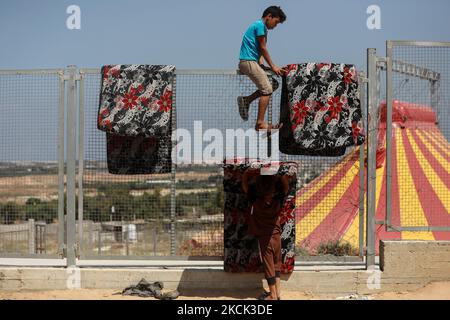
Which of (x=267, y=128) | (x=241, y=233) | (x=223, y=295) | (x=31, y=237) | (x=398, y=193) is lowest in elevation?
(x=223, y=295)

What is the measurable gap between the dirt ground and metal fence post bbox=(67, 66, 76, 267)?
52cm

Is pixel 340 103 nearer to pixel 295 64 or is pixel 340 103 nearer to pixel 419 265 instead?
pixel 295 64

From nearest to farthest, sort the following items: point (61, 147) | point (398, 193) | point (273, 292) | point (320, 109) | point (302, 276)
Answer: point (273, 292) < point (320, 109) < point (302, 276) < point (61, 147) < point (398, 193)

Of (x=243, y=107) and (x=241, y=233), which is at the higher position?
(x=243, y=107)

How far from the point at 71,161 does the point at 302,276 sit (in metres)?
3.12

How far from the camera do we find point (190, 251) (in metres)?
8.29

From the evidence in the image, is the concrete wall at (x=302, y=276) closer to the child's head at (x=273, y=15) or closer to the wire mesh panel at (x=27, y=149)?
the wire mesh panel at (x=27, y=149)

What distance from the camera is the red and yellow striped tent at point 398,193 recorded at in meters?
8.96

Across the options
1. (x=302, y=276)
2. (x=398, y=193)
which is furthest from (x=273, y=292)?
(x=398, y=193)

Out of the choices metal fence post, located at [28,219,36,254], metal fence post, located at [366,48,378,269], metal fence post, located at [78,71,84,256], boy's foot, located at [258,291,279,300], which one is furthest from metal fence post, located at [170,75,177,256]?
metal fence post, located at [366,48,378,269]

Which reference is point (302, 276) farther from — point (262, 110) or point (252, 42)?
point (252, 42)

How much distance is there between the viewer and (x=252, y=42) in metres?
7.66

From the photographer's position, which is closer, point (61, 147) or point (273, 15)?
point (273, 15)

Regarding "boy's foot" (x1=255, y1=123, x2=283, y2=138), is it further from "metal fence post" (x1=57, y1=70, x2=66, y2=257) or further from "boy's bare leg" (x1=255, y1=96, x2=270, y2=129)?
"metal fence post" (x1=57, y1=70, x2=66, y2=257)
